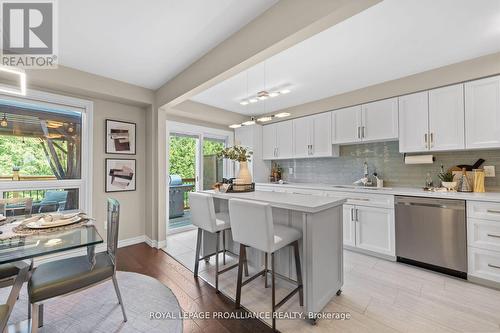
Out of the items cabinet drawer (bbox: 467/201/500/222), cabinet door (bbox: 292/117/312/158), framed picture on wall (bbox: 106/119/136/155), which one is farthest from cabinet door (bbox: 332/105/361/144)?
framed picture on wall (bbox: 106/119/136/155)

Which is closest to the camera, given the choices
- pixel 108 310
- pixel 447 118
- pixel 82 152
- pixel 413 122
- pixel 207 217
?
pixel 108 310

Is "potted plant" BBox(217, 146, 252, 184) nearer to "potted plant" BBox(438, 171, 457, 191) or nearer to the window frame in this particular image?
the window frame

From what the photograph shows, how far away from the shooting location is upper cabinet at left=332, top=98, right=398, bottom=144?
3.26 m

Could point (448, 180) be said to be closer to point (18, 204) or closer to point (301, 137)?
point (301, 137)

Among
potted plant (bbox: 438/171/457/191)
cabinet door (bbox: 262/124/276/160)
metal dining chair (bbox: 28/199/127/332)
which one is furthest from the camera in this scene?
cabinet door (bbox: 262/124/276/160)

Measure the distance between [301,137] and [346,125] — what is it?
0.91 meters

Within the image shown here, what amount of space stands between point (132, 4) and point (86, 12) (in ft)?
1.44

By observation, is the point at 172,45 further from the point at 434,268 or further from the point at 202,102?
the point at 434,268

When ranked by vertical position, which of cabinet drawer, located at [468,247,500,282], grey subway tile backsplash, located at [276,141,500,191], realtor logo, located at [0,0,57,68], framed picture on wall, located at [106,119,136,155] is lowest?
cabinet drawer, located at [468,247,500,282]

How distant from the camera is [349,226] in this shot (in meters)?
3.33

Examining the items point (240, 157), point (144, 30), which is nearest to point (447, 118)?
point (240, 157)

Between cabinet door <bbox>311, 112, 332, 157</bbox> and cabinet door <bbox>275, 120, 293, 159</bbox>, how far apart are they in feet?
1.68

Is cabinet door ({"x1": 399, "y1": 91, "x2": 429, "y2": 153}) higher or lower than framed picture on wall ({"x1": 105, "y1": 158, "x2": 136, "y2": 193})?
higher

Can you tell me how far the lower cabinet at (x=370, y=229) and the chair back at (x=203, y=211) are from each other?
2.14 meters
